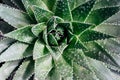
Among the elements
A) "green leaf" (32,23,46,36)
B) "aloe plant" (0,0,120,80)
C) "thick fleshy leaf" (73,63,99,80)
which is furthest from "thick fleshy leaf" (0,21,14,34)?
"thick fleshy leaf" (73,63,99,80)

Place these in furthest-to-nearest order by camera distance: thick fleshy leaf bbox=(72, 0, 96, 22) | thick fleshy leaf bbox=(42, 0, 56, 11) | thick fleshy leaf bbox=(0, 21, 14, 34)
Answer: thick fleshy leaf bbox=(0, 21, 14, 34) < thick fleshy leaf bbox=(42, 0, 56, 11) < thick fleshy leaf bbox=(72, 0, 96, 22)

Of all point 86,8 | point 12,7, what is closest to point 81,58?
point 86,8

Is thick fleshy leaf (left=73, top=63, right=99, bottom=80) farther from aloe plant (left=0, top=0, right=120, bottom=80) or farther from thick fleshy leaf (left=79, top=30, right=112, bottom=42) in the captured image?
thick fleshy leaf (left=79, top=30, right=112, bottom=42)

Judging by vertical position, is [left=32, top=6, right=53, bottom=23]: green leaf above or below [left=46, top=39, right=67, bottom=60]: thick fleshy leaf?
above

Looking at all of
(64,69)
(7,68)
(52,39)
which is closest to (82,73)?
(64,69)

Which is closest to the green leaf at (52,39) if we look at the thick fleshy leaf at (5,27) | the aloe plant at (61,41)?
the aloe plant at (61,41)

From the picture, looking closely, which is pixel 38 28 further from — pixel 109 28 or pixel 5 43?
pixel 109 28

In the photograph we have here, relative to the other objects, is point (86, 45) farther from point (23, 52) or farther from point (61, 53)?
point (23, 52)

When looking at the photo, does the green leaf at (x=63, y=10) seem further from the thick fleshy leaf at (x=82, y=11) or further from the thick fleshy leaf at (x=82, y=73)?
the thick fleshy leaf at (x=82, y=73)

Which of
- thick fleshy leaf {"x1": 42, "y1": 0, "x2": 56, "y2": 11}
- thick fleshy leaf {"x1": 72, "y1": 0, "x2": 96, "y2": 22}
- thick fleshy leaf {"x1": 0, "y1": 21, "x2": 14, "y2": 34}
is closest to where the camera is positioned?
thick fleshy leaf {"x1": 72, "y1": 0, "x2": 96, "y2": 22}
